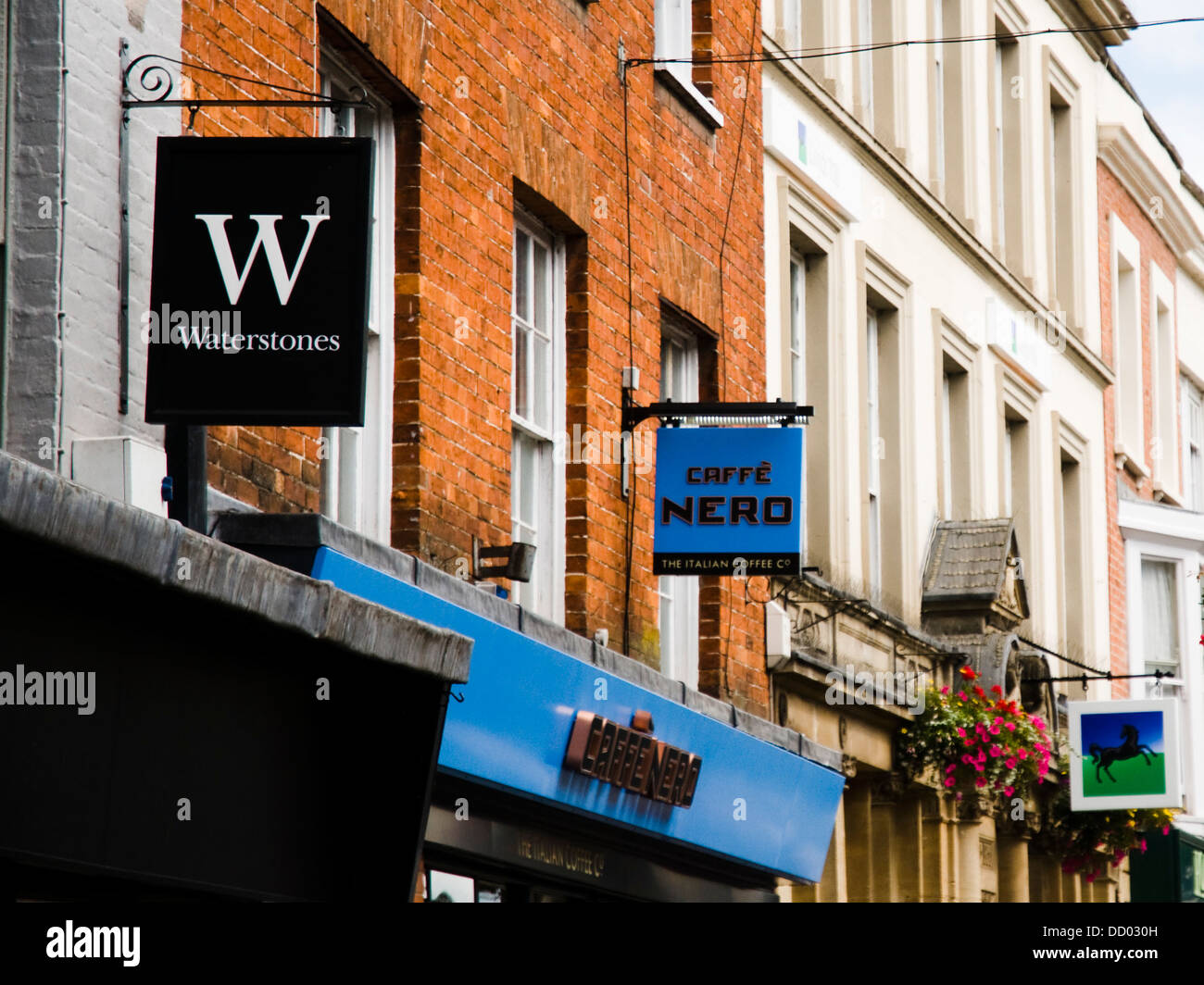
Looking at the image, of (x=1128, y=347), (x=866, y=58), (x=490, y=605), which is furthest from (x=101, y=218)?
Answer: (x=1128, y=347)

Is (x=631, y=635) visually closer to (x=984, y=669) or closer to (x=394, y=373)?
(x=394, y=373)

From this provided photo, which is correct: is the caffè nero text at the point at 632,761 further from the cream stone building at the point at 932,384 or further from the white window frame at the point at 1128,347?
the white window frame at the point at 1128,347

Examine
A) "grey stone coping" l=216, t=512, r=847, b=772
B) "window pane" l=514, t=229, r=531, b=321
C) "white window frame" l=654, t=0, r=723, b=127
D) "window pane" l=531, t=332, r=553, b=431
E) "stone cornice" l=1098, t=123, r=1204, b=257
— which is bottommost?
"grey stone coping" l=216, t=512, r=847, b=772

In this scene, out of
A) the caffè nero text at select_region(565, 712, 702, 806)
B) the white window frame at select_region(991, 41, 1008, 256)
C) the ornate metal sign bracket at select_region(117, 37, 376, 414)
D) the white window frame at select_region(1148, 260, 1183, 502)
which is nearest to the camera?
the ornate metal sign bracket at select_region(117, 37, 376, 414)

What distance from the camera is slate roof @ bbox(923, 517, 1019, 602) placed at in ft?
59.5

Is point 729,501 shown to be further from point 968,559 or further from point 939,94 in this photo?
point 939,94

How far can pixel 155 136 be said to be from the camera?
8.48 metres

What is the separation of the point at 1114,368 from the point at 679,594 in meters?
12.6

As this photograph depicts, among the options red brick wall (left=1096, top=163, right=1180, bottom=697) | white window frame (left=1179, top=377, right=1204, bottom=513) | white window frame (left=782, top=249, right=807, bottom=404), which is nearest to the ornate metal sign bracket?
white window frame (left=782, top=249, right=807, bottom=404)

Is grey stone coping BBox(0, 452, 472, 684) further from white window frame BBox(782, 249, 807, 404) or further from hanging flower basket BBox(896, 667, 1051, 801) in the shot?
hanging flower basket BBox(896, 667, 1051, 801)

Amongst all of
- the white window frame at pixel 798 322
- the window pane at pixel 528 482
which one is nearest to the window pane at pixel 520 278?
the window pane at pixel 528 482

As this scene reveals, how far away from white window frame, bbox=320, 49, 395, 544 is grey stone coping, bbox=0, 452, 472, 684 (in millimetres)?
2354

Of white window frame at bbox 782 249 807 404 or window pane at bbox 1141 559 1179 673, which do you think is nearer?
white window frame at bbox 782 249 807 404
